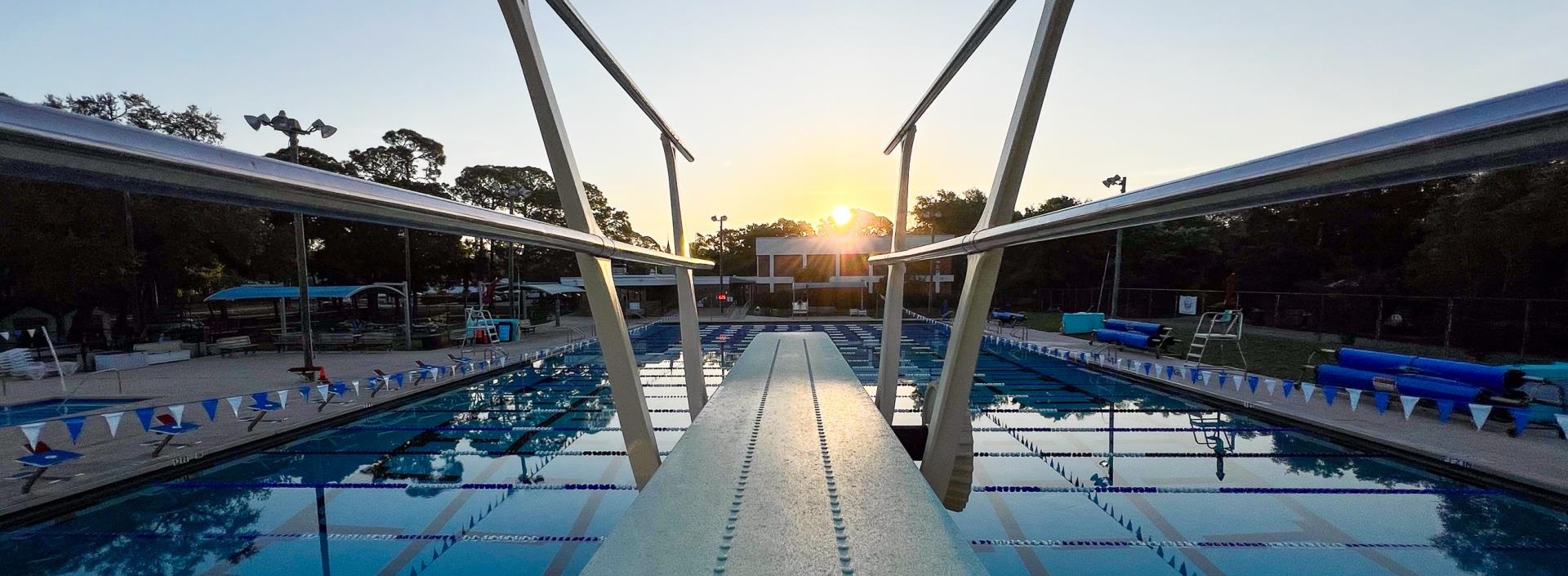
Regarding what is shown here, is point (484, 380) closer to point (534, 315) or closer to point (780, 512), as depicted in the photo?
point (780, 512)

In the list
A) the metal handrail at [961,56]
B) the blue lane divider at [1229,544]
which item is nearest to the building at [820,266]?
the metal handrail at [961,56]

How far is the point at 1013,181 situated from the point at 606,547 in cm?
308

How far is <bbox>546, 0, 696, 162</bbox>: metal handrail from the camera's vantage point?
177 inches

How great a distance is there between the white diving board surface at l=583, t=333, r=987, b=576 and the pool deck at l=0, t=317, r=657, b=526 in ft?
25.9

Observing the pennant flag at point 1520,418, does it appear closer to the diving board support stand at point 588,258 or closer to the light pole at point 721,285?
the diving board support stand at point 588,258

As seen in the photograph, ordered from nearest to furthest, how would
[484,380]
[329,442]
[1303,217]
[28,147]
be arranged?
[28,147]
[329,442]
[484,380]
[1303,217]

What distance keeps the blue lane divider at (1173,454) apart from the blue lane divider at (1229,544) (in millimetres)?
2583

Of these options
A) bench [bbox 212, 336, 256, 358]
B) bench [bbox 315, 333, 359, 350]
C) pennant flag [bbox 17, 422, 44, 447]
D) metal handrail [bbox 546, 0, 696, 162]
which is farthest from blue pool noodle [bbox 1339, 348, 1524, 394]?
bench [bbox 212, 336, 256, 358]

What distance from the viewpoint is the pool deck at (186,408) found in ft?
21.9

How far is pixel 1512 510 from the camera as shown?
6.08 metres

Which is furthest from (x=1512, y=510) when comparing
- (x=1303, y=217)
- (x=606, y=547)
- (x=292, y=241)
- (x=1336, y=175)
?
(x=292, y=241)

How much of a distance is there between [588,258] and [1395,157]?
392cm

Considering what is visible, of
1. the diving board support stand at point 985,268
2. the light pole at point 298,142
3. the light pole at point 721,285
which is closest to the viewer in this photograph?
the diving board support stand at point 985,268

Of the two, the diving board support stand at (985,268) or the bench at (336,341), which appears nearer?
the diving board support stand at (985,268)
